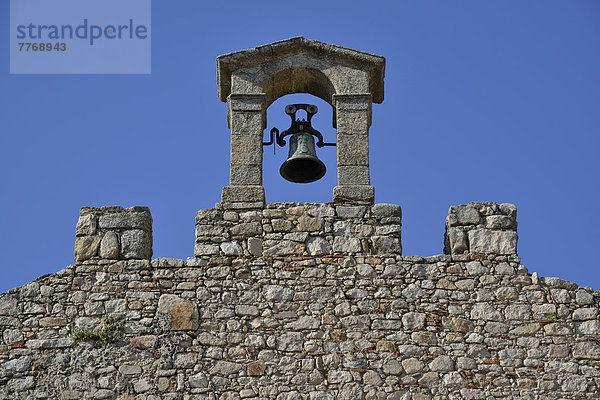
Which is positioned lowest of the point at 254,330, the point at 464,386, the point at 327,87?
the point at 464,386

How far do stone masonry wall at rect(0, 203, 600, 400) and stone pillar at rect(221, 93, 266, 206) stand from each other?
19 centimetres

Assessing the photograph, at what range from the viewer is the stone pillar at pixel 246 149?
11.6 meters

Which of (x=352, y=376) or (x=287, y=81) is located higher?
(x=287, y=81)

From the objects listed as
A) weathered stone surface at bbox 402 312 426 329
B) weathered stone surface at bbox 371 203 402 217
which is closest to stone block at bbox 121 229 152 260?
weathered stone surface at bbox 371 203 402 217

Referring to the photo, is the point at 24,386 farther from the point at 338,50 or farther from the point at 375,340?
the point at 338,50

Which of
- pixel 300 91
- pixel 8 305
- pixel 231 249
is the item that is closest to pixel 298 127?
pixel 300 91

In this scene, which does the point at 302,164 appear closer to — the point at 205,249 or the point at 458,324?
the point at 205,249

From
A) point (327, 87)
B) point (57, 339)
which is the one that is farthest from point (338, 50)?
point (57, 339)

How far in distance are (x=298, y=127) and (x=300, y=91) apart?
0.42m

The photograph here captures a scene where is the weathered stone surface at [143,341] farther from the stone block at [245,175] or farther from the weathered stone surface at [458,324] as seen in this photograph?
the weathered stone surface at [458,324]

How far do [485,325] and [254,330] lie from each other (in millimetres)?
2289

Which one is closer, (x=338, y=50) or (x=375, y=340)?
(x=375, y=340)

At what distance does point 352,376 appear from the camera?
34.8 ft

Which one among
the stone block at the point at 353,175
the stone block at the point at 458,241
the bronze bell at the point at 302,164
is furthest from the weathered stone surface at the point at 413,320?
the bronze bell at the point at 302,164
